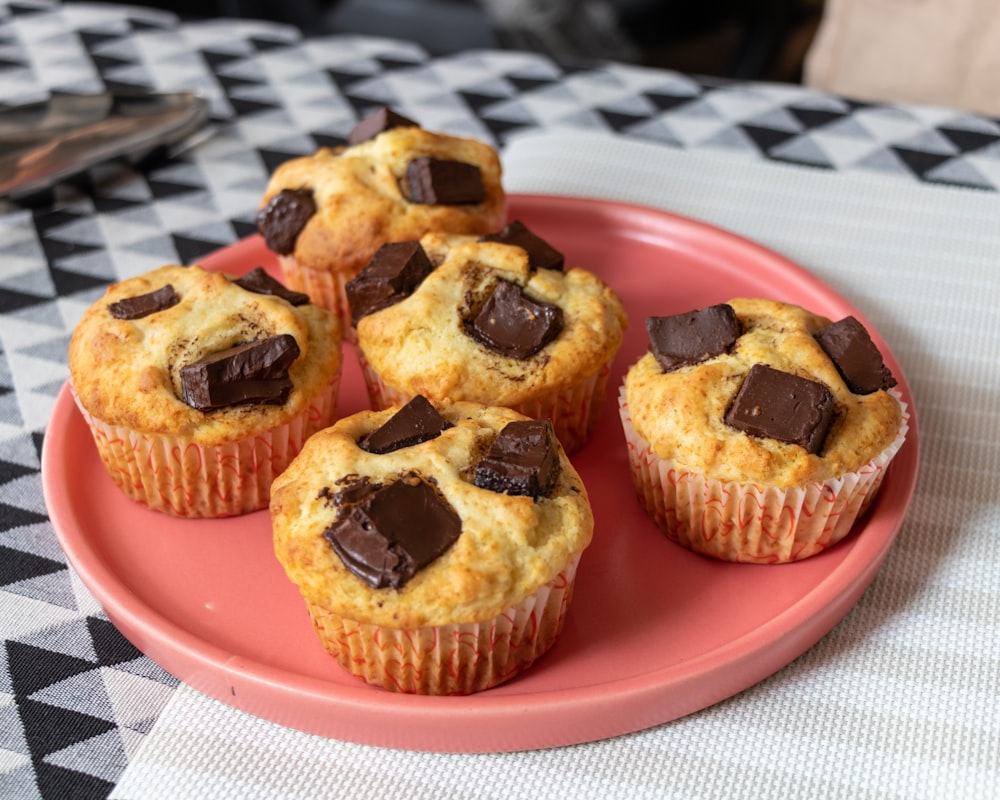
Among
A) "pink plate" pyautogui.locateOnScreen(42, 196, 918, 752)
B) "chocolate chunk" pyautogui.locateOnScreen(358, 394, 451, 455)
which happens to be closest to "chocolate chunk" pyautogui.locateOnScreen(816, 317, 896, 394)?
"pink plate" pyautogui.locateOnScreen(42, 196, 918, 752)

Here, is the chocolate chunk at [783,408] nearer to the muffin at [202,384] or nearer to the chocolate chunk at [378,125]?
the muffin at [202,384]

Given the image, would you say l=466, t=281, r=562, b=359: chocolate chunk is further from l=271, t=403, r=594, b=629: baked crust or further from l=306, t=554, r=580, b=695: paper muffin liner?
l=306, t=554, r=580, b=695: paper muffin liner

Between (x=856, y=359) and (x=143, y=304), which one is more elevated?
(x=856, y=359)

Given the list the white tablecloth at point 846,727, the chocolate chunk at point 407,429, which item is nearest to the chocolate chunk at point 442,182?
the chocolate chunk at point 407,429

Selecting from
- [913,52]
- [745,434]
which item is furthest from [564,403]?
[913,52]

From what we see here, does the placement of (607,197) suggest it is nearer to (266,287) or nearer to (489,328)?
(489,328)

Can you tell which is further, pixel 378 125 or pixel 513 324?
pixel 378 125

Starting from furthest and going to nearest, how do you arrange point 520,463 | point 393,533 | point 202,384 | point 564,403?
point 564,403, point 202,384, point 520,463, point 393,533

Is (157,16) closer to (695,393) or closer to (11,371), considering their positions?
(11,371)
